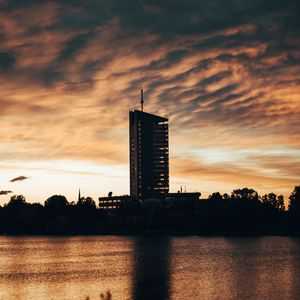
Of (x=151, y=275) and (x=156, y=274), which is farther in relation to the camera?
(x=156, y=274)

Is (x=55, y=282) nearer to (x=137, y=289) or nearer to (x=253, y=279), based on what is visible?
(x=137, y=289)

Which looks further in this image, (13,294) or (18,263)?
(18,263)

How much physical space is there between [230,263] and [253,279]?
28067mm

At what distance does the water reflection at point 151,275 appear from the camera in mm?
81500

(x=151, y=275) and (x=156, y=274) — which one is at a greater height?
(x=156, y=274)

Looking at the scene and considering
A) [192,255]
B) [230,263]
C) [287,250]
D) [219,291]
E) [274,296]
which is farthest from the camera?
[287,250]

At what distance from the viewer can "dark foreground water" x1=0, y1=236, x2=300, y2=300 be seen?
274 ft

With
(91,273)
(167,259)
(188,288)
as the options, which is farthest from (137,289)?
(167,259)

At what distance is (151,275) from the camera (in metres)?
104

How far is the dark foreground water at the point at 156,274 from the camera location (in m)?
83.4

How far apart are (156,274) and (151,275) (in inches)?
48.5

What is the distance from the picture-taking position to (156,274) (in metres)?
104

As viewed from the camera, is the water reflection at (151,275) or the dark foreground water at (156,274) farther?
the dark foreground water at (156,274)

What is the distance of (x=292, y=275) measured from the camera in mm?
101750
